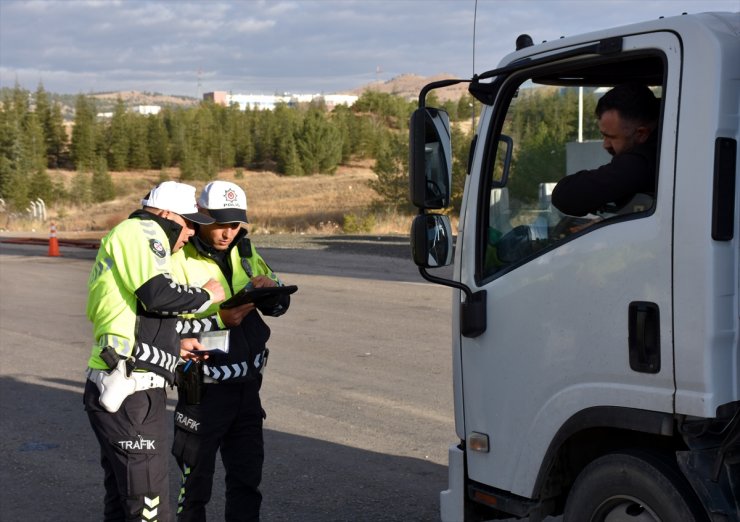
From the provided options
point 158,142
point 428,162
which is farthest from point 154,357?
point 158,142

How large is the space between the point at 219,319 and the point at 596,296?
1936mm

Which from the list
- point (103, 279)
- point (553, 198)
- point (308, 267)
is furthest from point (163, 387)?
point (308, 267)

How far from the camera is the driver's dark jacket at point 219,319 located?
4641 mm

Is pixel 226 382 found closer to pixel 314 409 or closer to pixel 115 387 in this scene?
pixel 115 387

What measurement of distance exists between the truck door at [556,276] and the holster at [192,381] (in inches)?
50.1

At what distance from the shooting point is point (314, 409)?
8.33 metres

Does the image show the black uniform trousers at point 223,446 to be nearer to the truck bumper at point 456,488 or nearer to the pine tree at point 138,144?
the truck bumper at point 456,488

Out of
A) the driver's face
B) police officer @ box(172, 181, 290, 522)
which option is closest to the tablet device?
police officer @ box(172, 181, 290, 522)

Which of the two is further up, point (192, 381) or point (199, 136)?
point (199, 136)

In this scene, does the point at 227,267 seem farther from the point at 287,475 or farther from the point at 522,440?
the point at 287,475

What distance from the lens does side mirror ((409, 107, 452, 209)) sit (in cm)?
378

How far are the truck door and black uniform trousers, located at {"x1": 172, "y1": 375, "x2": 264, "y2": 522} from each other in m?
1.17

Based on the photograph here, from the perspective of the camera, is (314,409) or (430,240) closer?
(430,240)

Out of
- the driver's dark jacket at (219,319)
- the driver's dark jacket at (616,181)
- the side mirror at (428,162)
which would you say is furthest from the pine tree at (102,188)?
the driver's dark jacket at (616,181)
